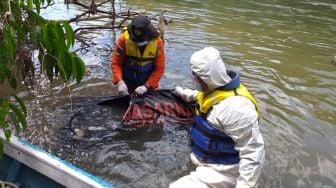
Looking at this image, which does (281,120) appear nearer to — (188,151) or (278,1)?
(188,151)

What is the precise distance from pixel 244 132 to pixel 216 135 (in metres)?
0.38

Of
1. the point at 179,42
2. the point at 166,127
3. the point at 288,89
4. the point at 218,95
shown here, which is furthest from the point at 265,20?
the point at 218,95

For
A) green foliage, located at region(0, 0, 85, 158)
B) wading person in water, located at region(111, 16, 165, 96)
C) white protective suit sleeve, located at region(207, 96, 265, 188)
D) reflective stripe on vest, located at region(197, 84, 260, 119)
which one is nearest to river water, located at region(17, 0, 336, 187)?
wading person in water, located at region(111, 16, 165, 96)

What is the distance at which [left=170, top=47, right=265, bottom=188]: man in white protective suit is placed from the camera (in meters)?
3.22

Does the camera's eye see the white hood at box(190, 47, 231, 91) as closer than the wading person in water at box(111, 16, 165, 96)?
Yes

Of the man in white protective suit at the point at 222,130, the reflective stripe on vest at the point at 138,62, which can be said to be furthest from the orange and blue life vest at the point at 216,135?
the reflective stripe on vest at the point at 138,62

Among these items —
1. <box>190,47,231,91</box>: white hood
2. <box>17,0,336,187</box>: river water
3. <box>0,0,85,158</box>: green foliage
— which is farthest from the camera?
<box>17,0,336,187</box>: river water

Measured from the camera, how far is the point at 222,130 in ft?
11.5

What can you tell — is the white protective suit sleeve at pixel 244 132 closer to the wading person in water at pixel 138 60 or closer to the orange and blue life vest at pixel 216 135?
the orange and blue life vest at pixel 216 135

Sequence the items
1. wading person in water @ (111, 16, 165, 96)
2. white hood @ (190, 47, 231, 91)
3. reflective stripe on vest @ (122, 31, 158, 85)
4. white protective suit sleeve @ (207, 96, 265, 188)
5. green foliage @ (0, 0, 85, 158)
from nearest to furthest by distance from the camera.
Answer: green foliage @ (0, 0, 85, 158)
white protective suit sleeve @ (207, 96, 265, 188)
white hood @ (190, 47, 231, 91)
wading person in water @ (111, 16, 165, 96)
reflective stripe on vest @ (122, 31, 158, 85)

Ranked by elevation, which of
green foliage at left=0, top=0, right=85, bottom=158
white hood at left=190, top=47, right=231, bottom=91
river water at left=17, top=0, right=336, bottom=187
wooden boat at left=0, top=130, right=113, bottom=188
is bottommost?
river water at left=17, top=0, right=336, bottom=187

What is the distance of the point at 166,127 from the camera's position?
5.69 m

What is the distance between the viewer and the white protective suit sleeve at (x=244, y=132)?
317 cm

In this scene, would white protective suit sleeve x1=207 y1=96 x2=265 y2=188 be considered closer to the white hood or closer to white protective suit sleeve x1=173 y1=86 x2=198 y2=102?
the white hood
